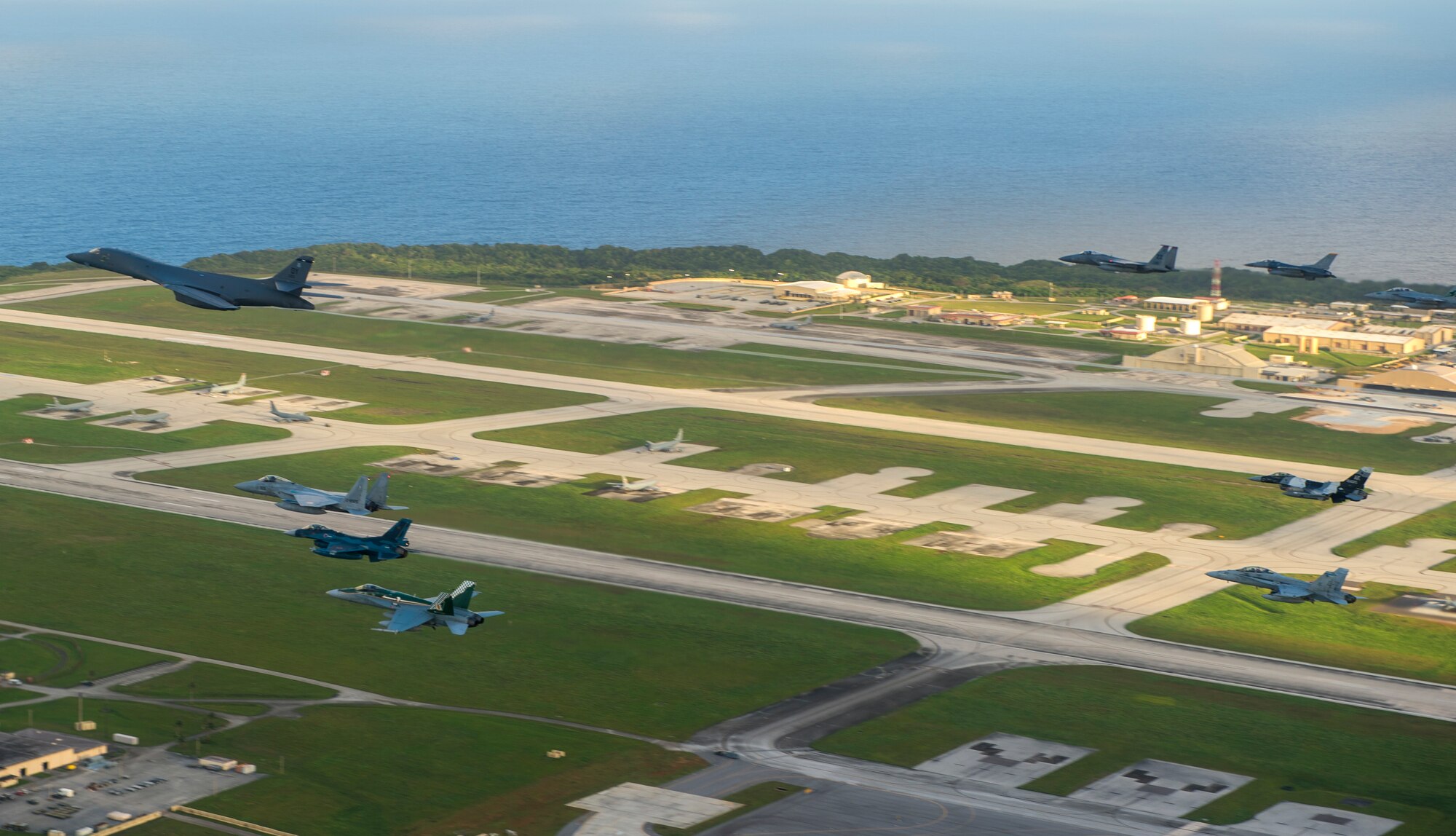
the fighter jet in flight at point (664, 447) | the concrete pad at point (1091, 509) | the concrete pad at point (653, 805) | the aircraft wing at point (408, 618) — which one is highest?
the fighter jet in flight at point (664, 447)

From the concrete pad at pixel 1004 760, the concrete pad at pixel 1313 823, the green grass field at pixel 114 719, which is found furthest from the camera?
the green grass field at pixel 114 719

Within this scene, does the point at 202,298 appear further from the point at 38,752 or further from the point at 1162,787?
the point at 1162,787

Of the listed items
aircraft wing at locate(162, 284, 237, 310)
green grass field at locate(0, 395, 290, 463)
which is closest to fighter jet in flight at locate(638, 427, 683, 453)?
green grass field at locate(0, 395, 290, 463)

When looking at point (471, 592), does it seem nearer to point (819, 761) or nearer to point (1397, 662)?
point (819, 761)

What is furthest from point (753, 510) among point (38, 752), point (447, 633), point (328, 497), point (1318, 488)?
point (38, 752)

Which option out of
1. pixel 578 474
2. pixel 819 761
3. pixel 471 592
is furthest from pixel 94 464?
pixel 819 761

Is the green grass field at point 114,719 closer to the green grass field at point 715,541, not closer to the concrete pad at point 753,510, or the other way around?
the green grass field at point 715,541

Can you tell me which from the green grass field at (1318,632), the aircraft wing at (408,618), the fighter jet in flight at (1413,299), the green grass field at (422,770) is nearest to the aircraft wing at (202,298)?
the aircraft wing at (408,618)
